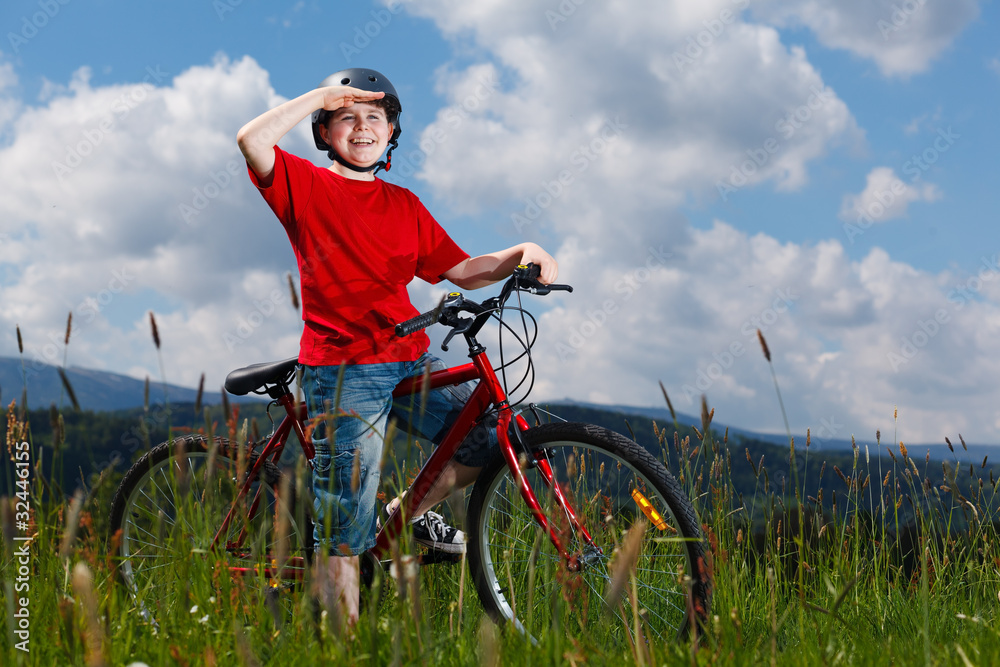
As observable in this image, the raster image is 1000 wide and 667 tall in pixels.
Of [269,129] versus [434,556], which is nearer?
[269,129]

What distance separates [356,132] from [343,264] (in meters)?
0.69

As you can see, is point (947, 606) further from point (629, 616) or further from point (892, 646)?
point (629, 616)

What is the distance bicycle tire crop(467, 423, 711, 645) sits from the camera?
2666 mm

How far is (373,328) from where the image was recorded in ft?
10.4

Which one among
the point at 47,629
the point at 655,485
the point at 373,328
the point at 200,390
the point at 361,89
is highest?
the point at 361,89

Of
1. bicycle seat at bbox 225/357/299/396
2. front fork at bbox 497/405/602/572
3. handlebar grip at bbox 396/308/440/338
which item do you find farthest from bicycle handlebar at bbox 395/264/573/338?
bicycle seat at bbox 225/357/299/396

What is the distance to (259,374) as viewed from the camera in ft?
11.5

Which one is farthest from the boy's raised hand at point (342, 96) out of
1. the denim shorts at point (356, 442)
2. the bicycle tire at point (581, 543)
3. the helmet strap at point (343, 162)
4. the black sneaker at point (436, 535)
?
the black sneaker at point (436, 535)

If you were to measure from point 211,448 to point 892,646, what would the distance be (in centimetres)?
243

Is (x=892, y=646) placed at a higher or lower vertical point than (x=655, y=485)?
lower

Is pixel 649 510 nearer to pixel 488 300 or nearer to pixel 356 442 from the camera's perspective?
pixel 488 300

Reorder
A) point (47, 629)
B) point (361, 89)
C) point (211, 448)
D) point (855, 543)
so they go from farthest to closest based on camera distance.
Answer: point (855, 543)
point (361, 89)
point (47, 629)
point (211, 448)

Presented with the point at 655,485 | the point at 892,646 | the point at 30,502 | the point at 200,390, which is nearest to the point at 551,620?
the point at 655,485

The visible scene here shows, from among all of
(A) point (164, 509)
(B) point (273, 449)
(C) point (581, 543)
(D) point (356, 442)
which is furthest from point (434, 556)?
(A) point (164, 509)
